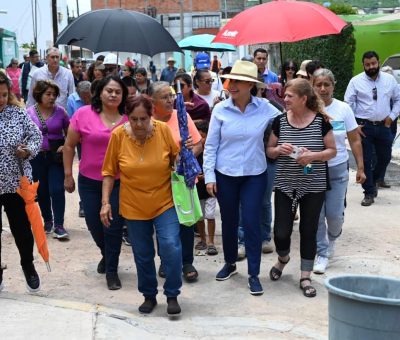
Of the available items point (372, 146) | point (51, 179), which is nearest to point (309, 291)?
point (51, 179)

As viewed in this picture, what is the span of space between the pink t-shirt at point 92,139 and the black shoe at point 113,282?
2.81ft

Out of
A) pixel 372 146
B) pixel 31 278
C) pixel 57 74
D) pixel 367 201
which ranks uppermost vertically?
pixel 57 74

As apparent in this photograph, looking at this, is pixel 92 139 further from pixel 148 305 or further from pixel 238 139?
pixel 148 305

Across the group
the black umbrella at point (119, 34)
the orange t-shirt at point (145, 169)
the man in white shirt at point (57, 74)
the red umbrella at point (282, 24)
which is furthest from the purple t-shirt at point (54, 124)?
the orange t-shirt at point (145, 169)

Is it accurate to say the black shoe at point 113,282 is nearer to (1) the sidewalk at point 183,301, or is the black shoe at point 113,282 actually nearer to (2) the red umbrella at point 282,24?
(1) the sidewalk at point 183,301

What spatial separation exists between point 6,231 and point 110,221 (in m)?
2.93

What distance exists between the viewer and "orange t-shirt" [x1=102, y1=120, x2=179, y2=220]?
5.35 metres

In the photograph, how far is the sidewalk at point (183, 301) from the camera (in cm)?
507

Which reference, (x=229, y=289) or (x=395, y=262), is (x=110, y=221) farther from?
(x=395, y=262)

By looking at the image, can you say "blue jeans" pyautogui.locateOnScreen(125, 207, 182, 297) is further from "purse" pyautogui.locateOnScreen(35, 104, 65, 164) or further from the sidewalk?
"purse" pyautogui.locateOnScreen(35, 104, 65, 164)

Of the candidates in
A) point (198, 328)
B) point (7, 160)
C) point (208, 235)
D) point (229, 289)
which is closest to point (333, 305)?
point (198, 328)

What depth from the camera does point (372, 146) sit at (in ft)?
31.9

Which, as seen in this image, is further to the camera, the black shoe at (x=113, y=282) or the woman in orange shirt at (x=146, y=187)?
the black shoe at (x=113, y=282)

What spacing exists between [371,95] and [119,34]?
3.66 m
